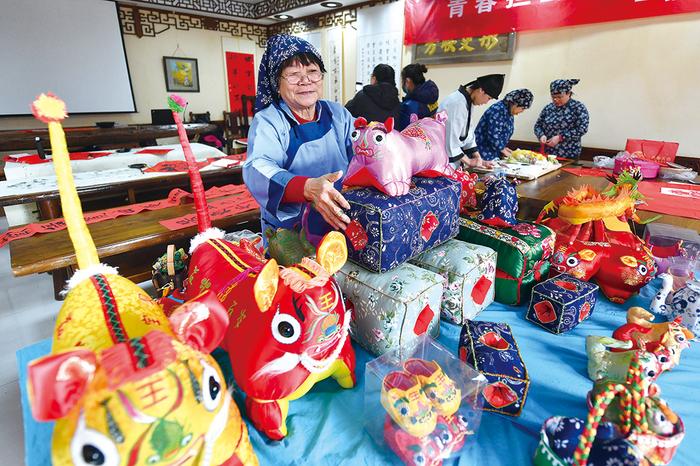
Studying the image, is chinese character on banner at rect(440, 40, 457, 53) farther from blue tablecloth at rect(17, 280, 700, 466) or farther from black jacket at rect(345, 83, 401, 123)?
blue tablecloth at rect(17, 280, 700, 466)

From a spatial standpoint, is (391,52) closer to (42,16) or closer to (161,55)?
(161,55)

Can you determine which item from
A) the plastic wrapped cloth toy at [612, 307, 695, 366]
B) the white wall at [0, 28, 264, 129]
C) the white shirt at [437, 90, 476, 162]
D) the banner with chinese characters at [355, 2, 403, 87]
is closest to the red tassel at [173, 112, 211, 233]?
the plastic wrapped cloth toy at [612, 307, 695, 366]

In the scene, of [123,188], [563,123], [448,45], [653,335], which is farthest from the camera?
[448,45]

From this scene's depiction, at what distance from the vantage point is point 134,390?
564 mm

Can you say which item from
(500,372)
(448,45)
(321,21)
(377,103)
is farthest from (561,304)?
(321,21)

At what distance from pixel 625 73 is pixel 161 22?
6.90 metres

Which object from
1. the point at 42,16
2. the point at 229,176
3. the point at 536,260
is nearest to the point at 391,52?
the point at 229,176

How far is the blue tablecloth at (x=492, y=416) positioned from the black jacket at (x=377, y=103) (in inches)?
79.9

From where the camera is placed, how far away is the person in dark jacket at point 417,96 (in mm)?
3023

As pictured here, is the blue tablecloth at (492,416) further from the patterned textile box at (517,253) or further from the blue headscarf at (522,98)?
the blue headscarf at (522,98)

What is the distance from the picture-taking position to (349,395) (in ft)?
3.78

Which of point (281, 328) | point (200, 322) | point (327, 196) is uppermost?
point (327, 196)

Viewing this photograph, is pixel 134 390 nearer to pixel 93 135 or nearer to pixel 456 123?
pixel 456 123

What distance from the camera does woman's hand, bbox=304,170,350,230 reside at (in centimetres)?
105
